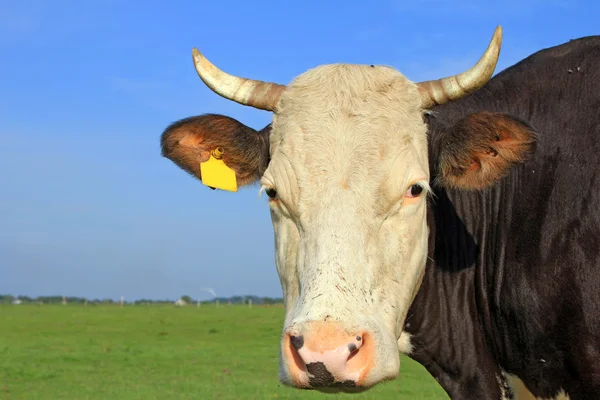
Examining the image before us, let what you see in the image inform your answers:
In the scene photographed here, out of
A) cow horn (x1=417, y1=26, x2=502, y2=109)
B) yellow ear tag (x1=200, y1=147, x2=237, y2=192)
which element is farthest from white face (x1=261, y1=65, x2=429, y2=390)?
yellow ear tag (x1=200, y1=147, x2=237, y2=192)

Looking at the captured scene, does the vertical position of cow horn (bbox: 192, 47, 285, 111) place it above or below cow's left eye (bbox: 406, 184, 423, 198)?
above

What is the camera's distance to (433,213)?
20.7ft

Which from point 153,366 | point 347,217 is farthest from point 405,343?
point 153,366

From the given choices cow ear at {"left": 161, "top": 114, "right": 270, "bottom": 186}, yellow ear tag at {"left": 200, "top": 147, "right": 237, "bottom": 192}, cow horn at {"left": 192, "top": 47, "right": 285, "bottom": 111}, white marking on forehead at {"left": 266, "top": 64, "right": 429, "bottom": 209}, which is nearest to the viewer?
white marking on forehead at {"left": 266, "top": 64, "right": 429, "bottom": 209}

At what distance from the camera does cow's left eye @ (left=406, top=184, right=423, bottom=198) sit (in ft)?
17.3

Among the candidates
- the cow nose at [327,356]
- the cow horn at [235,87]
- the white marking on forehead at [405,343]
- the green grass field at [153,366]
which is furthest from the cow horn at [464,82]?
the green grass field at [153,366]

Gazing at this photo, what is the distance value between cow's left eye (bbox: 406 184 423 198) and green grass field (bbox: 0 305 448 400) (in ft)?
6.93

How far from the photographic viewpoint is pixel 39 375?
2036 cm

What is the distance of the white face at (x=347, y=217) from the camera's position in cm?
446

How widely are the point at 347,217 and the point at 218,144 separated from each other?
5.65ft

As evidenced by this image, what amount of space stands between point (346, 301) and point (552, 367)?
2.17 meters

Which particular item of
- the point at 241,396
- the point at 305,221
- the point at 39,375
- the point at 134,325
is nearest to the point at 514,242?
the point at 305,221

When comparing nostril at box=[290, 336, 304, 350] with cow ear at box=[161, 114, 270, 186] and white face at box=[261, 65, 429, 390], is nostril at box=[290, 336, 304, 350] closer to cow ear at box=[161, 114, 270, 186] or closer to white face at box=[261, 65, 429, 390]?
white face at box=[261, 65, 429, 390]

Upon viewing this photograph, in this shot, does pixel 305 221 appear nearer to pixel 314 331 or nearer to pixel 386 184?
pixel 386 184
